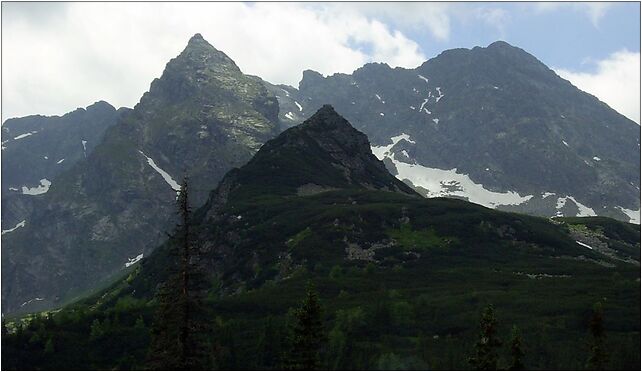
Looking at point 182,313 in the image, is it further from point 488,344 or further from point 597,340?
point 597,340

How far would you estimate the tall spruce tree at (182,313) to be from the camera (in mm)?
52500

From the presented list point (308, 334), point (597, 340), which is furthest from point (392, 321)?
point (308, 334)

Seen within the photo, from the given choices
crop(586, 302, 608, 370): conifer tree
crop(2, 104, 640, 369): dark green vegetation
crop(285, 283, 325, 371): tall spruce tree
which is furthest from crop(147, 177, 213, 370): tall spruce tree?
crop(586, 302, 608, 370): conifer tree

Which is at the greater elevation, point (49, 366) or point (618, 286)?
point (618, 286)

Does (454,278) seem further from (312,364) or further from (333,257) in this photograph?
(312,364)

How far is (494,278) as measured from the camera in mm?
168500

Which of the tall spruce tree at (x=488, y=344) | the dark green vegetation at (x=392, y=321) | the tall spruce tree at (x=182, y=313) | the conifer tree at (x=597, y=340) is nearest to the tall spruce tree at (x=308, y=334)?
the dark green vegetation at (x=392, y=321)

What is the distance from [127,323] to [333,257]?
69.7m

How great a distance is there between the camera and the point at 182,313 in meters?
52.8

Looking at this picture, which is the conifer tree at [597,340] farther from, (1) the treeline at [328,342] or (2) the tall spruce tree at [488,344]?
(2) the tall spruce tree at [488,344]

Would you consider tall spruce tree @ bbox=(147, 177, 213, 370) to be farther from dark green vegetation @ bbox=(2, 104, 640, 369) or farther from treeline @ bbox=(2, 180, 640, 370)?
treeline @ bbox=(2, 180, 640, 370)

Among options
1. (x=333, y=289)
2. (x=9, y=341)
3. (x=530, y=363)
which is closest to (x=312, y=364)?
(x=530, y=363)

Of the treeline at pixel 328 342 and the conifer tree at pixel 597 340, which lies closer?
the conifer tree at pixel 597 340

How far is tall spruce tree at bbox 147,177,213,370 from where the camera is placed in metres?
52.5
